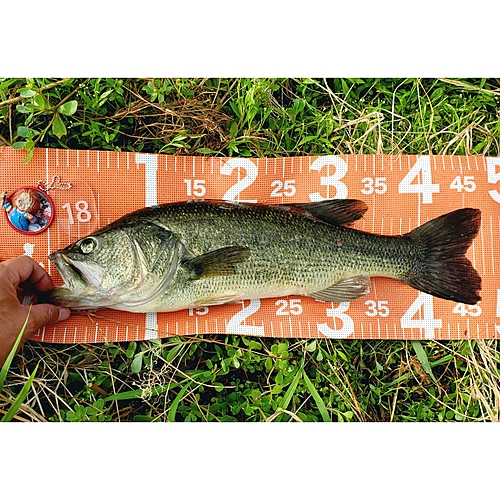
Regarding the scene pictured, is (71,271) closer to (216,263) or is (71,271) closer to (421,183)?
(216,263)

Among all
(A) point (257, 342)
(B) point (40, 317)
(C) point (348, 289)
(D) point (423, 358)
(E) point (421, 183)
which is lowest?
(D) point (423, 358)

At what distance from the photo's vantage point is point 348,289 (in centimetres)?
351

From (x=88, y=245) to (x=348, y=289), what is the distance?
172cm

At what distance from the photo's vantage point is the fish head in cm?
322

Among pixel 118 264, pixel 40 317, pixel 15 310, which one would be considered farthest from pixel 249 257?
pixel 15 310

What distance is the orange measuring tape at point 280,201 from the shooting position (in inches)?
143

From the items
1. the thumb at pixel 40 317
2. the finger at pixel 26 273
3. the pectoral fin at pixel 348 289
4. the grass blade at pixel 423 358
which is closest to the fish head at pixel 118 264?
the thumb at pixel 40 317

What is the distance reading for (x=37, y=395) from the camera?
138 inches

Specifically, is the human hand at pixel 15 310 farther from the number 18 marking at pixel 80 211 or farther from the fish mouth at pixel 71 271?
the number 18 marking at pixel 80 211

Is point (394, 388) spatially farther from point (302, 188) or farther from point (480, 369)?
point (302, 188)

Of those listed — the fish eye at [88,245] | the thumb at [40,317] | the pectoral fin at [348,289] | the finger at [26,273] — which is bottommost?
the thumb at [40,317]

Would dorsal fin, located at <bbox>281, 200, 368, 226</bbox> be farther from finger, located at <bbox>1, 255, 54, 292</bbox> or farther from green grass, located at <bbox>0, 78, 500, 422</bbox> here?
finger, located at <bbox>1, 255, 54, 292</bbox>

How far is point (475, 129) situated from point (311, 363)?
213cm

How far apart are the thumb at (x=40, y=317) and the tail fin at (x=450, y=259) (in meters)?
2.41
